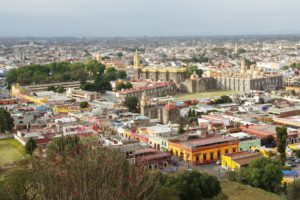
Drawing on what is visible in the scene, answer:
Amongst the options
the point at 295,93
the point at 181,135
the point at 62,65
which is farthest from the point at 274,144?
the point at 62,65

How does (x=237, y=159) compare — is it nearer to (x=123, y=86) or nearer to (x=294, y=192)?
(x=294, y=192)

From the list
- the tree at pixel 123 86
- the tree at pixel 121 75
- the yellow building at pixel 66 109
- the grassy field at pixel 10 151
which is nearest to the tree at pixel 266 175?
the grassy field at pixel 10 151

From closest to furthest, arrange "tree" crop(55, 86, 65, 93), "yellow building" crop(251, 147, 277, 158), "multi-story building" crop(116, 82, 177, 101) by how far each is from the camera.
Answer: "yellow building" crop(251, 147, 277, 158) → "multi-story building" crop(116, 82, 177, 101) → "tree" crop(55, 86, 65, 93)

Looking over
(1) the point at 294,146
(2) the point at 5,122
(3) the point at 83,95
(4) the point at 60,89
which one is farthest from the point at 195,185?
(4) the point at 60,89

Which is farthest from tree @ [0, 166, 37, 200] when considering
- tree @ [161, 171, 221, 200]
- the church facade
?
the church facade

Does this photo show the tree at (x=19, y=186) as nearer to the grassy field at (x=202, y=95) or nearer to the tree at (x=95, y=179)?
the tree at (x=95, y=179)

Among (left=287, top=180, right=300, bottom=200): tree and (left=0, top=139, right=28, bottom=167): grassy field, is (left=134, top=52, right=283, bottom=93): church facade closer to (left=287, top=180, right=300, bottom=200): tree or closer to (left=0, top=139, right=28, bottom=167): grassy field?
(left=0, top=139, right=28, bottom=167): grassy field

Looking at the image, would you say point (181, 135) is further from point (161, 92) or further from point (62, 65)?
point (62, 65)
